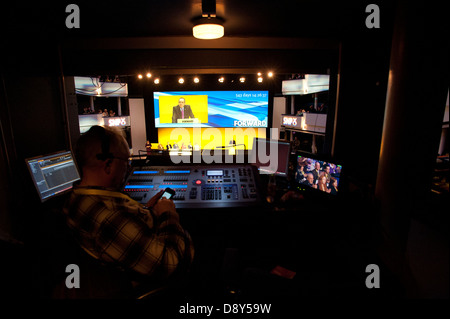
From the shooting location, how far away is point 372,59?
2.22 metres

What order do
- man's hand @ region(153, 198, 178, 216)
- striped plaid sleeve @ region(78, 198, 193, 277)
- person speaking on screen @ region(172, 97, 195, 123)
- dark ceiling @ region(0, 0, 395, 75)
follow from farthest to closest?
person speaking on screen @ region(172, 97, 195, 123), dark ceiling @ region(0, 0, 395, 75), man's hand @ region(153, 198, 178, 216), striped plaid sleeve @ region(78, 198, 193, 277)

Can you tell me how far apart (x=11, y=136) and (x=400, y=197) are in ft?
10.4

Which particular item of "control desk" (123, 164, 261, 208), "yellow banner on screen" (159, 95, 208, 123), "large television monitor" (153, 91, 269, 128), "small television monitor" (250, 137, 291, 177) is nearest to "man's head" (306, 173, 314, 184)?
"small television monitor" (250, 137, 291, 177)

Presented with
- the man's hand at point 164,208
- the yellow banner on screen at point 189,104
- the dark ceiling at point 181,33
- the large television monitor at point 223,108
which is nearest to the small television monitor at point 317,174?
the dark ceiling at point 181,33

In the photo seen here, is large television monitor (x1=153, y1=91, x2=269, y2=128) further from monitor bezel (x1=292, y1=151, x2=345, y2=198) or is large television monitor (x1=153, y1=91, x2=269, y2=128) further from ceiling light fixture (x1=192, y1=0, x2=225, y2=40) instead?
monitor bezel (x1=292, y1=151, x2=345, y2=198)

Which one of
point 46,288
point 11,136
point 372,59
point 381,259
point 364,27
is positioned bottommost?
point 381,259

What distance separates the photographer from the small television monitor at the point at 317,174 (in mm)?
2109

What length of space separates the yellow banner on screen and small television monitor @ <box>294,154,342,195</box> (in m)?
5.79

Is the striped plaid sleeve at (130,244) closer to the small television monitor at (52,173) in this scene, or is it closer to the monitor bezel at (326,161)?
the small television monitor at (52,173)

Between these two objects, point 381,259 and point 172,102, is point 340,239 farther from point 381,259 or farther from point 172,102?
point 172,102

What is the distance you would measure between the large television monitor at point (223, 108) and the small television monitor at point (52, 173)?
546 cm

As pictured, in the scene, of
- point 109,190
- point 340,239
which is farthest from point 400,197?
point 109,190

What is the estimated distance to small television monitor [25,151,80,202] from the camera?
2.13 meters

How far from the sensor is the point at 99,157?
1.27 m
